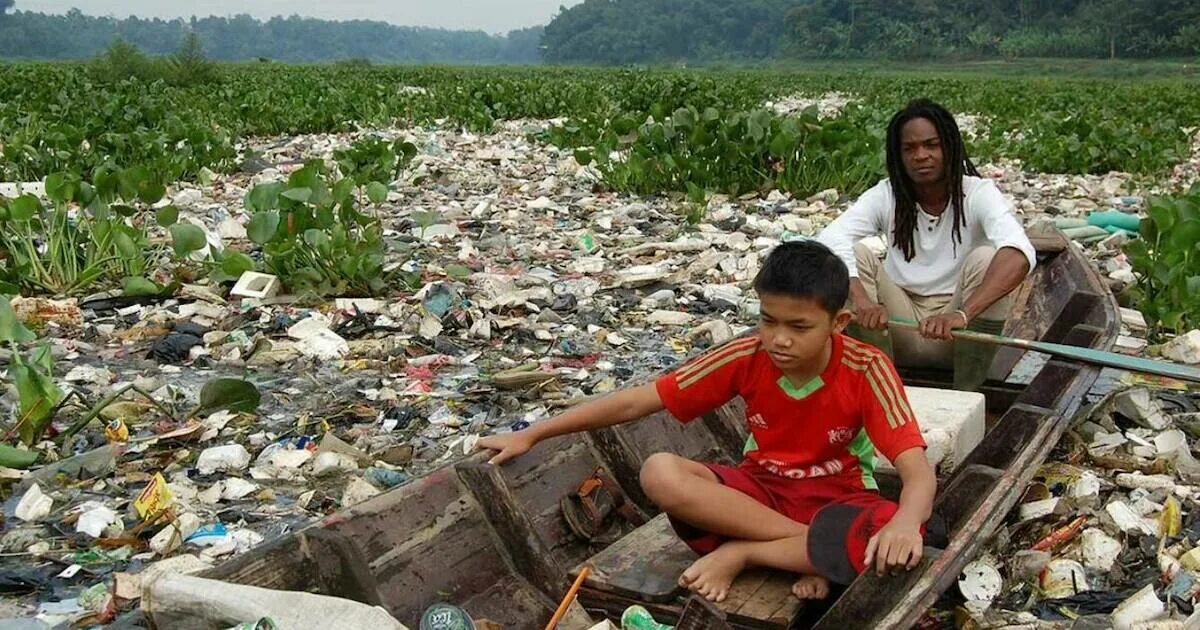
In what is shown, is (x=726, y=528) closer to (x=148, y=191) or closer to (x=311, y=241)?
(x=311, y=241)

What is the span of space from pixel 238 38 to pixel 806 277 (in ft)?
580

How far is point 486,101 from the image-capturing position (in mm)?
19891

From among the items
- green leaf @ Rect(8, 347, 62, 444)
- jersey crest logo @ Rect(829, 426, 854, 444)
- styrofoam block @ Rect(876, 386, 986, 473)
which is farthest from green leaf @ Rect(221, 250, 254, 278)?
jersey crest logo @ Rect(829, 426, 854, 444)

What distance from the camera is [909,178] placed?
468cm

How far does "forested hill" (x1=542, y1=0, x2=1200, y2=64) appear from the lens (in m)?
58.6

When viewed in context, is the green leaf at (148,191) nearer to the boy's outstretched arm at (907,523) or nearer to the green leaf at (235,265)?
the green leaf at (235,265)

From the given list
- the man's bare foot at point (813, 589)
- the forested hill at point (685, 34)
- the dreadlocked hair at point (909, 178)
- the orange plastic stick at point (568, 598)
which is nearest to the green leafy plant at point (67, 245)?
the dreadlocked hair at point (909, 178)

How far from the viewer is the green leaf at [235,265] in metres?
6.71

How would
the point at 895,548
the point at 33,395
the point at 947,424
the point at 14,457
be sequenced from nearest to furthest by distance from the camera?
the point at 895,548
the point at 947,424
the point at 14,457
the point at 33,395

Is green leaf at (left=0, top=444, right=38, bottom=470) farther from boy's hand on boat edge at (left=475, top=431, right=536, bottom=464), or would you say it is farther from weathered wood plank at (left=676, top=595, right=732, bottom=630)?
weathered wood plank at (left=676, top=595, right=732, bottom=630)

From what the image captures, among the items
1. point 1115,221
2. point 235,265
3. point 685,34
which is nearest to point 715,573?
point 235,265

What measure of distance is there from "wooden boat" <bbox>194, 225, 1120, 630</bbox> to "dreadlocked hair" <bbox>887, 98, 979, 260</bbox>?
886mm

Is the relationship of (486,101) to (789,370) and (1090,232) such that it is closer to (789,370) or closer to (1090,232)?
(1090,232)

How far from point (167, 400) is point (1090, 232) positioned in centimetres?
653
